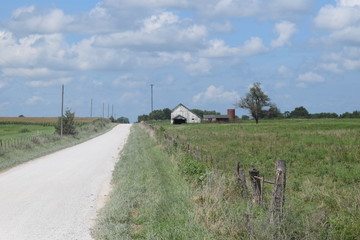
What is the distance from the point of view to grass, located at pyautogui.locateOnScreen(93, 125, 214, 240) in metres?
9.34

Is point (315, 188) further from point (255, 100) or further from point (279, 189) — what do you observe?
point (255, 100)

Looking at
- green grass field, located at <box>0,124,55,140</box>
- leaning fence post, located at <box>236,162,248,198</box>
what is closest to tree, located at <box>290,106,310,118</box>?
green grass field, located at <box>0,124,55,140</box>

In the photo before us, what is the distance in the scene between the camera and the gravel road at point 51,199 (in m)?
10.0

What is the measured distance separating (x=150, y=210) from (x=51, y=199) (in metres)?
3.65

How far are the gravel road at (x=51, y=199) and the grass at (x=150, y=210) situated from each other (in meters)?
0.44

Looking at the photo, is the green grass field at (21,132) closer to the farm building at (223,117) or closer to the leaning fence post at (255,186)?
the leaning fence post at (255,186)

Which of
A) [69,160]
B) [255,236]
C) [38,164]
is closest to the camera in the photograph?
[255,236]

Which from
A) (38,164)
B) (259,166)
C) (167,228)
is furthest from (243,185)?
(38,164)

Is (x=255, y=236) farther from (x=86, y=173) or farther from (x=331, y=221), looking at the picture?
(x=86, y=173)

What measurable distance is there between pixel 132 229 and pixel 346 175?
9.21 m

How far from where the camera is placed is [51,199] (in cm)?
1379

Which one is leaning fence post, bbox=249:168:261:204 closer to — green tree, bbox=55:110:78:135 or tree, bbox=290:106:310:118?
green tree, bbox=55:110:78:135

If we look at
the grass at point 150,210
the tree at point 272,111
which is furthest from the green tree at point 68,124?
the tree at point 272,111

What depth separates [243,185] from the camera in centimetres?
1149
